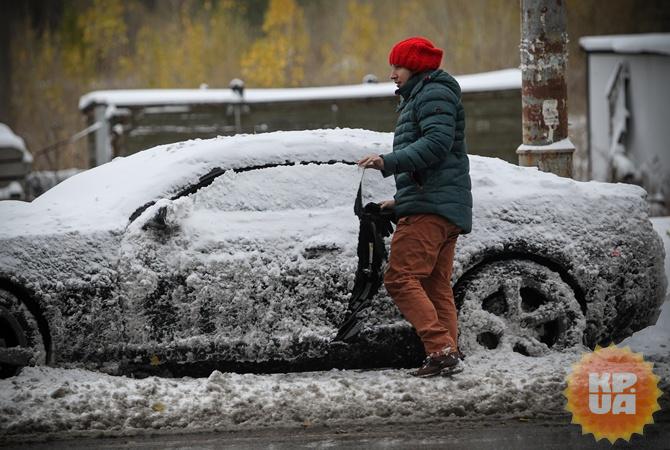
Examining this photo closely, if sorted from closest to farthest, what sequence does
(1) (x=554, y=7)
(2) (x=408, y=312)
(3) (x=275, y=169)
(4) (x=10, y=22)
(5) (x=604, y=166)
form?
(2) (x=408, y=312), (3) (x=275, y=169), (1) (x=554, y=7), (5) (x=604, y=166), (4) (x=10, y=22)

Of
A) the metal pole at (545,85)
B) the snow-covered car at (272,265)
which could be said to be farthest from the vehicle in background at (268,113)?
the snow-covered car at (272,265)

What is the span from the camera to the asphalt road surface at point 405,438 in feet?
16.7

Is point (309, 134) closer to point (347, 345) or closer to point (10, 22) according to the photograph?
point (347, 345)

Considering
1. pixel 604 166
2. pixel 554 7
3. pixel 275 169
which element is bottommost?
pixel 604 166

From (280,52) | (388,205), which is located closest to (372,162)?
(388,205)

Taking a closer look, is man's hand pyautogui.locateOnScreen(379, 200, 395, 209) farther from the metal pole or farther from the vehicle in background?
the vehicle in background

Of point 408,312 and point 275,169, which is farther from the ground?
point 275,169

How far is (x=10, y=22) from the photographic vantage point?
40.3m

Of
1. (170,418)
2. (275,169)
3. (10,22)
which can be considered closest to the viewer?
(170,418)

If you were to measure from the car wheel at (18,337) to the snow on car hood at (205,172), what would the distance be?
1.31 feet

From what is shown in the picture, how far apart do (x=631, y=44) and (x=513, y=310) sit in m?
12.3

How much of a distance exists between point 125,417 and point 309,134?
2076 mm

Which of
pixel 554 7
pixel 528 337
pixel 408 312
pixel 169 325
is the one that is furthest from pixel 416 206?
pixel 554 7

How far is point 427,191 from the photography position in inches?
239
